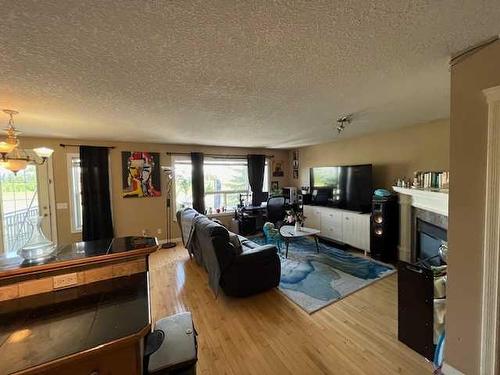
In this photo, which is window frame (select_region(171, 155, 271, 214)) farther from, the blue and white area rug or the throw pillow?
the throw pillow

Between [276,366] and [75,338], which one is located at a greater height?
[75,338]

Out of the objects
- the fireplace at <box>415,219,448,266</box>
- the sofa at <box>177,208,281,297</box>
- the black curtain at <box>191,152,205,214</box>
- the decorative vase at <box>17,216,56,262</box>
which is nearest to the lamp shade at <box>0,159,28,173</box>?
the decorative vase at <box>17,216,56,262</box>

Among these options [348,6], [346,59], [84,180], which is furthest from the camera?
[84,180]

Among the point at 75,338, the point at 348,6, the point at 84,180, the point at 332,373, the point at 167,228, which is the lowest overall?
the point at 332,373

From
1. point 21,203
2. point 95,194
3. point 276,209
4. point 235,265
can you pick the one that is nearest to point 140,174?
point 95,194

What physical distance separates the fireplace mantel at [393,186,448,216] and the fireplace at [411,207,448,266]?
0.26 ft

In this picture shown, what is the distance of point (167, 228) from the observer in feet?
16.8

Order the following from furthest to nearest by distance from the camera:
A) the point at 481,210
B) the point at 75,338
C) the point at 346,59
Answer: the point at 346,59, the point at 481,210, the point at 75,338

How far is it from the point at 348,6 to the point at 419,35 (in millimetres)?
555

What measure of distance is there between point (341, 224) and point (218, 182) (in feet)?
10.2

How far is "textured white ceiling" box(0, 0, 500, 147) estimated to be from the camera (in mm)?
1041

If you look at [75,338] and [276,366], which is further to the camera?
[276,366]

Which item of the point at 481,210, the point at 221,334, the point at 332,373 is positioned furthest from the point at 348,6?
the point at 221,334

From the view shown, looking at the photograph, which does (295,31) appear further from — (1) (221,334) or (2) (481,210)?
(1) (221,334)
